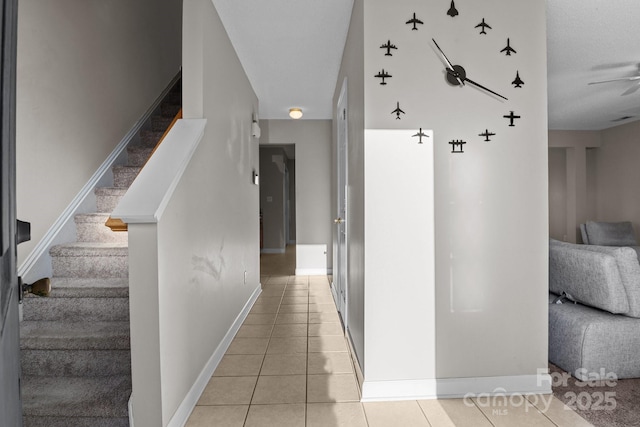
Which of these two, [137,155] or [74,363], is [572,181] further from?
[74,363]

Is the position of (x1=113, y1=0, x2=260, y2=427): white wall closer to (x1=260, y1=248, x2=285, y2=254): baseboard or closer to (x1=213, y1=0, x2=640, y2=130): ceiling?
(x1=213, y1=0, x2=640, y2=130): ceiling

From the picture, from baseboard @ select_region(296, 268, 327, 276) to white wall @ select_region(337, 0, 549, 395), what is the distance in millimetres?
3469

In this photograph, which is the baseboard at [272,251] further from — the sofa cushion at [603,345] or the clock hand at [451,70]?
the clock hand at [451,70]

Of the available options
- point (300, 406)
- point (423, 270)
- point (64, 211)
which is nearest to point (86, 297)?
point (64, 211)

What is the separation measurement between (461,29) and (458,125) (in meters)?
0.55

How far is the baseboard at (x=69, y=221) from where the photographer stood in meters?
2.10

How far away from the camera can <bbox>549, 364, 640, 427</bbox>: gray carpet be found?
1727 mm

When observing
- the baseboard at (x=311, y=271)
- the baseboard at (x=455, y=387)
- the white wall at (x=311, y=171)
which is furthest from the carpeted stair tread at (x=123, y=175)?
the baseboard at (x=311, y=271)

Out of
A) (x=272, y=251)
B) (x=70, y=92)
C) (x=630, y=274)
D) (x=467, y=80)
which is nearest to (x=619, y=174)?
(x=630, y=274)

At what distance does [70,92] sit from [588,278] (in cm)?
387

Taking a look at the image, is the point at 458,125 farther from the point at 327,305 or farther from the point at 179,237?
the point at 327,305

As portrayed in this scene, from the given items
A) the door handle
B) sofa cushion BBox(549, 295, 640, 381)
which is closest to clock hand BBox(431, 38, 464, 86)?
sofa cushion BBox(549, 295, 640, 381)

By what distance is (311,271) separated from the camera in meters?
5.36

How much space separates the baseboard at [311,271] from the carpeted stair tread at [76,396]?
3.63m
